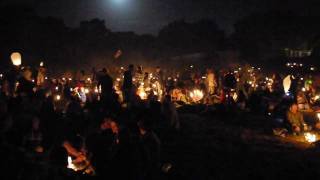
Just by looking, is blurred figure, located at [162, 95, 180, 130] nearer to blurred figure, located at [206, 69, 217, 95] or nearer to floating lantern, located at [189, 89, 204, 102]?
floating lantern, located at [189, 89, 204, 102]

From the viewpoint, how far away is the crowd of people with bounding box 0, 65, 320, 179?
26.5 feet

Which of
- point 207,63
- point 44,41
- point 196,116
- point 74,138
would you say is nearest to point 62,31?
point 44,41

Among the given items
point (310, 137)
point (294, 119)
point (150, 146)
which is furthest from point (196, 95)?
point (150, 146)

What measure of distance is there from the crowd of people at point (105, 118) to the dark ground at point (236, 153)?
84 centimetres

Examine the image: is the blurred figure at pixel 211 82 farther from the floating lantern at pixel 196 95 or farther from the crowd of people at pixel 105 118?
the floating lantern at pixel 196 95

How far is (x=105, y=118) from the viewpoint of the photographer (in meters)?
10.5

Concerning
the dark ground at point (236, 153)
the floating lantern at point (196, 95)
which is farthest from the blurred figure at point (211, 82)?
the dark ground at point (236, 153)

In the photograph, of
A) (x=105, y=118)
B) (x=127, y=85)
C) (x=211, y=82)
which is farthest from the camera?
(x=211, y=82)

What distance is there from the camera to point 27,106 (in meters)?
13.7

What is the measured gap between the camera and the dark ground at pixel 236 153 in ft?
35.6

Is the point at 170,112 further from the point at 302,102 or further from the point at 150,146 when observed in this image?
the point at 302,102

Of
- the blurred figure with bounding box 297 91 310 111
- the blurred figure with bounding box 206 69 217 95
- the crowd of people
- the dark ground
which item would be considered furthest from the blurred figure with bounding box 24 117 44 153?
the blurred figure with bounding box 206 69 217 95

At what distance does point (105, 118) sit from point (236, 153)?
415 centimetres

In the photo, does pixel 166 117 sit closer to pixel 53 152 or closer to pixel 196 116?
pixel 196 116
